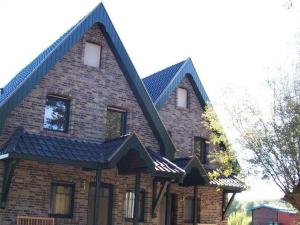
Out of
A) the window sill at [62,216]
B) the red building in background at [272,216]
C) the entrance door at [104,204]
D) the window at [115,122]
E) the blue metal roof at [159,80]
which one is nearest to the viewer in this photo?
the window sill at [62,216]

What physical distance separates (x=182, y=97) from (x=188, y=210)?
195 inches

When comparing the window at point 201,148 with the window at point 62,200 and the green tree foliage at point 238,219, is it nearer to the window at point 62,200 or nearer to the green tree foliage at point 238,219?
the window at point 62,200

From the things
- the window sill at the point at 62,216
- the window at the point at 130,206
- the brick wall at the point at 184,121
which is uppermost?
the brick wall at the point at 184,121

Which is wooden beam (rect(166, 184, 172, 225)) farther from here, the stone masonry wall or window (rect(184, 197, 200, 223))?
the stone masonry wall

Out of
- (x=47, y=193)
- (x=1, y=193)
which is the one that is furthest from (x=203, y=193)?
(x=1, y=193)

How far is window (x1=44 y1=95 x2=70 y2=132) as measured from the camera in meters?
15.2

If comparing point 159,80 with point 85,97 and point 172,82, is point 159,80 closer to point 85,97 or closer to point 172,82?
point 172,82

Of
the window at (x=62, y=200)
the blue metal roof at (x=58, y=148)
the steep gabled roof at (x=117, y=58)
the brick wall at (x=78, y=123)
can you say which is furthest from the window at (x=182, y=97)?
the window at (x=62, y=200)

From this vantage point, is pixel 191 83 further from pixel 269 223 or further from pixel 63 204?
pixel 269 223

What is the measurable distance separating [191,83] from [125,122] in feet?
16.9

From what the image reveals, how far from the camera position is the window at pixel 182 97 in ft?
67.4

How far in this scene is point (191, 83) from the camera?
21078 millimetres

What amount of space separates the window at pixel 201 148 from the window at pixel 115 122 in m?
4.73

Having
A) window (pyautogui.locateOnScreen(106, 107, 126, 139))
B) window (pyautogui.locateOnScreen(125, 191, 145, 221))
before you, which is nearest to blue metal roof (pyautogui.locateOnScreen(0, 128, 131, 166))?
window (pyautogui.locateOnScreen(106, 107, 126, 139))
